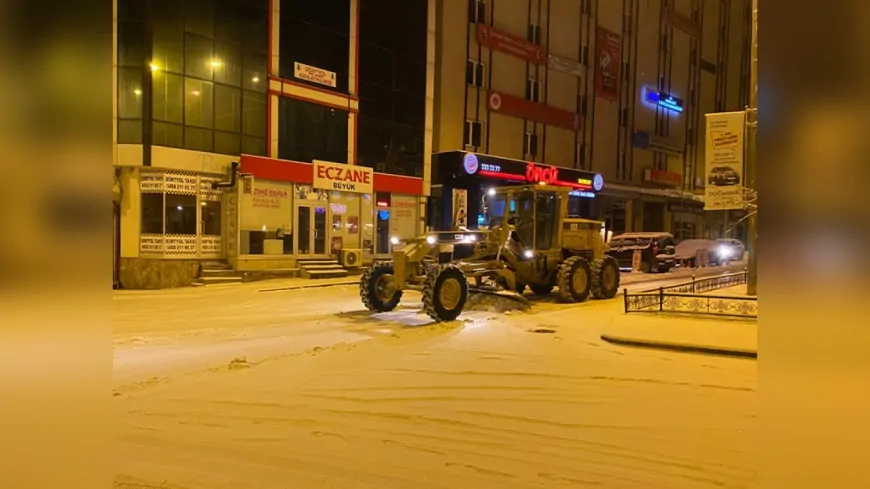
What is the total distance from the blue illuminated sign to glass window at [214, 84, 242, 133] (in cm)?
3011

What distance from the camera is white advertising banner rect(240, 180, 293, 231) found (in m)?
19.8

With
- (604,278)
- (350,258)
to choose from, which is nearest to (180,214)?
(350,258)

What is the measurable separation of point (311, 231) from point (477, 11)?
14.9 meters

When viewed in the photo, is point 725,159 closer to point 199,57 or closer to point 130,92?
point 199,57

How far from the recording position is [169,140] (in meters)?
18.1

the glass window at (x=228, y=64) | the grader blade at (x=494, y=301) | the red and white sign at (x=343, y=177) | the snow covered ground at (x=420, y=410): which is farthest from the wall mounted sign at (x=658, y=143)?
the snow covered ground at (x=420, y=410)

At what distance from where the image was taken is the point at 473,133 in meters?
29.4

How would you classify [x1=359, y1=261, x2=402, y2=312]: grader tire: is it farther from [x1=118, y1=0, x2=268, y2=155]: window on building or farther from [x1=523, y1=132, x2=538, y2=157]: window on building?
[x1=523, y1=132, x2=538, y2=157]: window on building

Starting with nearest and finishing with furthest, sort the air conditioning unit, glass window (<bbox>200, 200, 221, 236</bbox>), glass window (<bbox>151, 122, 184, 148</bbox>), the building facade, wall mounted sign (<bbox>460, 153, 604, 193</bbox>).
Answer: the building facade, glass window (<bbox>151, 122, 184, 148</bbox>), glass window (<bbox>200, 200, 221, 236</bbox>), the air conditioning unit, wall mounted sign (<bbox>460, 153, 604, 193</bbox>)

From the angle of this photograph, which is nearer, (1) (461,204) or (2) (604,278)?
(2) (604,278)

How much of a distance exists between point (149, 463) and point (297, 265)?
17190 millimetres

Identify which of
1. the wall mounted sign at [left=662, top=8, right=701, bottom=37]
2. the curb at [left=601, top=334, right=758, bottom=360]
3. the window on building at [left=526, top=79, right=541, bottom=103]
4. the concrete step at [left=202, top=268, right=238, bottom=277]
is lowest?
the curb at [left=601, top=334, right=758, bottom=360]

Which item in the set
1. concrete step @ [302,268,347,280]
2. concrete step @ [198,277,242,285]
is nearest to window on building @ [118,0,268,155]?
concrete step @ [198,277,242,285]

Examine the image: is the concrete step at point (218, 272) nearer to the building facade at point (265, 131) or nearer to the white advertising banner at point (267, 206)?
the building facade at point (265, 131)
